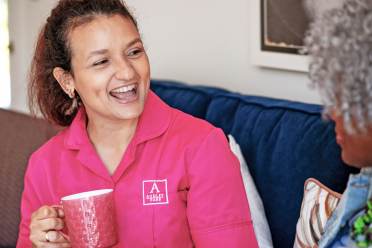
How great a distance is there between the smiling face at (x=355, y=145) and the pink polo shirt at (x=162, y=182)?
0.58 m

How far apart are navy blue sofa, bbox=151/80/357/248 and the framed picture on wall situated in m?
A: 0.20

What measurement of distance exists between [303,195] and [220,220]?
0.30m

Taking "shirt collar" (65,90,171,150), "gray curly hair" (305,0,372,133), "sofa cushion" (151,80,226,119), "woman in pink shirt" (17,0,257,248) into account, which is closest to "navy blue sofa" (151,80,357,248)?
"sofa cushion" (151,80,226,119)

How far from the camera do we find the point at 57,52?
189cm

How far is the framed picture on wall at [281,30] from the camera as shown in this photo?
226cm

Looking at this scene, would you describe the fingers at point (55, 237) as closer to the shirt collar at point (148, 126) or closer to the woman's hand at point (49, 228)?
the woman's hand at point (49, 228)

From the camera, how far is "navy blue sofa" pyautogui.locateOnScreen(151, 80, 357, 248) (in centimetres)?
185

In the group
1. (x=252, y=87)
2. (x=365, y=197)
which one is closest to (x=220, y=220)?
(x=365, y=197)

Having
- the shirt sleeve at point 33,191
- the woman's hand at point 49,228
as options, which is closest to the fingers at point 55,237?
the woman's hand at point 49,228

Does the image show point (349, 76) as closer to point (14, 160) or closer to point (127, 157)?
point (127, 157)

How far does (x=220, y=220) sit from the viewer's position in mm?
1676

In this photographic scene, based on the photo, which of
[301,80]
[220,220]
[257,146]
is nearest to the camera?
[220,220]

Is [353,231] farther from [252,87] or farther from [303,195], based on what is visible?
[252,87]

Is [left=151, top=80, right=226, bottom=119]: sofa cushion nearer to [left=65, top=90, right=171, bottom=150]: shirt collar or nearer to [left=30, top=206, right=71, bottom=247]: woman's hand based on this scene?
[left=65, top=90, right=171, bottom=150]: shirt collar
